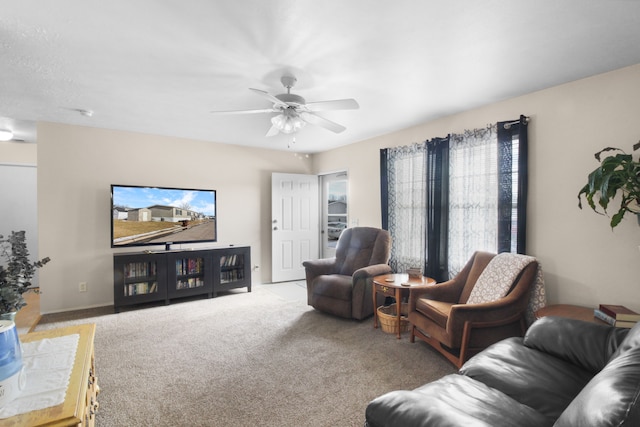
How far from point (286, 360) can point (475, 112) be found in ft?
10.3

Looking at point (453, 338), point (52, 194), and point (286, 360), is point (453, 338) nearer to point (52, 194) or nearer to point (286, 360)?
point (286, 360)

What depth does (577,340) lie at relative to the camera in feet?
5.59

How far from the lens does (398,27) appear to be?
72.7 inches

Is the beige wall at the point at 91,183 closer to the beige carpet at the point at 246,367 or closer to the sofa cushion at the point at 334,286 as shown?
the beige carpet at the point at 246,367

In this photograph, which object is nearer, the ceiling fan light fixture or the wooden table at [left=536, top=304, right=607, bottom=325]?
the wooden table at [left=536, top=304, right=607, bottom=325]

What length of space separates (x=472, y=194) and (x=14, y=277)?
11.9 ft

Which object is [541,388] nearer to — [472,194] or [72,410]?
[72,410]

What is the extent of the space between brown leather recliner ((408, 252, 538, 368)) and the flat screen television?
326cm

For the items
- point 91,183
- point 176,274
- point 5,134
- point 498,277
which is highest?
point 5,134

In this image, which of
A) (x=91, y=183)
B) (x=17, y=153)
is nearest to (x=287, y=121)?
(x=91, y=183)

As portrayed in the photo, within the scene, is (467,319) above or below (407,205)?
below

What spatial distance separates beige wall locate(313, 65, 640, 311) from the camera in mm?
2322

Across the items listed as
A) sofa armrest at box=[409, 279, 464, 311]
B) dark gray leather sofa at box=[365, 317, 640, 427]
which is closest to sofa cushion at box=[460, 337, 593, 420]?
dark gray leather sofa at box=[365, 317, 640, 427]

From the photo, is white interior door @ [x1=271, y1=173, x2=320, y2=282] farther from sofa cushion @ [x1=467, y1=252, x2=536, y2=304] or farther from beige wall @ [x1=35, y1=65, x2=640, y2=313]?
sofa cushion @ [x1=467, y1=252, x2=536, y2=304]
